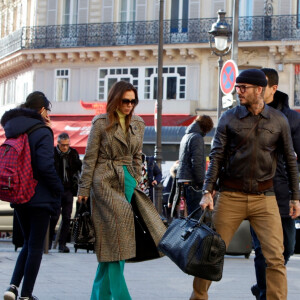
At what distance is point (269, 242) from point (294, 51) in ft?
112

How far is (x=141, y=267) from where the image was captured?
12.0 metres

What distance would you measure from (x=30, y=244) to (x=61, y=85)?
123 feet

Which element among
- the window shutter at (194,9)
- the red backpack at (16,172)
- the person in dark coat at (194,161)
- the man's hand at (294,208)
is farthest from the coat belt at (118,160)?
the window shutter at (194,9)

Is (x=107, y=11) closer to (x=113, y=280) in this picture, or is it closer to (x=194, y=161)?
(x=194, y=161)

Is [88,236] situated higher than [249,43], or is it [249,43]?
[249,43]

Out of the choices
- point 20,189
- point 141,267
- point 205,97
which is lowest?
point 141,267

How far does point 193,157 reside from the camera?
1302 centimetres

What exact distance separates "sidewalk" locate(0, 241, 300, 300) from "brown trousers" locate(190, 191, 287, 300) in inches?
64.7

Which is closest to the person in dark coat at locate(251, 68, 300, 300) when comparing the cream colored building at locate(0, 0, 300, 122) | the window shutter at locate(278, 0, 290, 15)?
the cream colored building at locate(0, 0, 300, 122)

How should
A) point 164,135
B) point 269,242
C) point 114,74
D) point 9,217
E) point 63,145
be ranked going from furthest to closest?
point 114,74, point 164,135, point 9,217, point 63,145, point 269,242

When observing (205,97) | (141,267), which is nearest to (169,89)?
(205,97)

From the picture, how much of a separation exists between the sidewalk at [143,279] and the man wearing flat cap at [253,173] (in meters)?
1.71

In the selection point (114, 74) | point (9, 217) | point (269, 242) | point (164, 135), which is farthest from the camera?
point (114, 74)

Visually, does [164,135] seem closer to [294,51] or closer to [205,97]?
[205,97]
